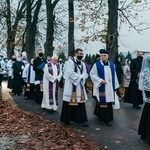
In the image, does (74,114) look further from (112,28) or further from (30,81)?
(112,28)

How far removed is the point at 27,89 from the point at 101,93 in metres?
5.67

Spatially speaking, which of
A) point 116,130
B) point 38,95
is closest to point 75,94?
point 116,130

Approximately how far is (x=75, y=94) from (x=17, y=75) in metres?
7.12

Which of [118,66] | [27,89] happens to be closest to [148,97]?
[118,66]

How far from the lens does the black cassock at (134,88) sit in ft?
34.3

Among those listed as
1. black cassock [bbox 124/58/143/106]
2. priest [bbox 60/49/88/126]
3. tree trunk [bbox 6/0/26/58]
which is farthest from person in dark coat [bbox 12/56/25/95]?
tree trunk [bbox 6/0/26/58]

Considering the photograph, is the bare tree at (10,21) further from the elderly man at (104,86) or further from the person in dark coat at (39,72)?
the elderly man at (104,86)

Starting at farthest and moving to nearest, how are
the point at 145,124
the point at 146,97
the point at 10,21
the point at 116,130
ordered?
1. the point at 10,21
2. the point at 116,130
3. the point at 145,124
4. the point at 146,97

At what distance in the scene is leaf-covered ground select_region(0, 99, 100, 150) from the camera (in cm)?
549

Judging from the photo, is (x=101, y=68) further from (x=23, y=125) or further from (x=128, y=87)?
(x=128, y=87)

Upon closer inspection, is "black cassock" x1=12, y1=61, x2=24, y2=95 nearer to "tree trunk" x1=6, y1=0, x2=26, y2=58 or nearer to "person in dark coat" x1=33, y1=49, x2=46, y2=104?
"person in dark coat" x1=33, y1=49, x2=46, y2=104

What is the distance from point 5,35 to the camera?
3447cm

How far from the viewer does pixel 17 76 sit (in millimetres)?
14492

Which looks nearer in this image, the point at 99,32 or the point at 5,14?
the point at 99,32
